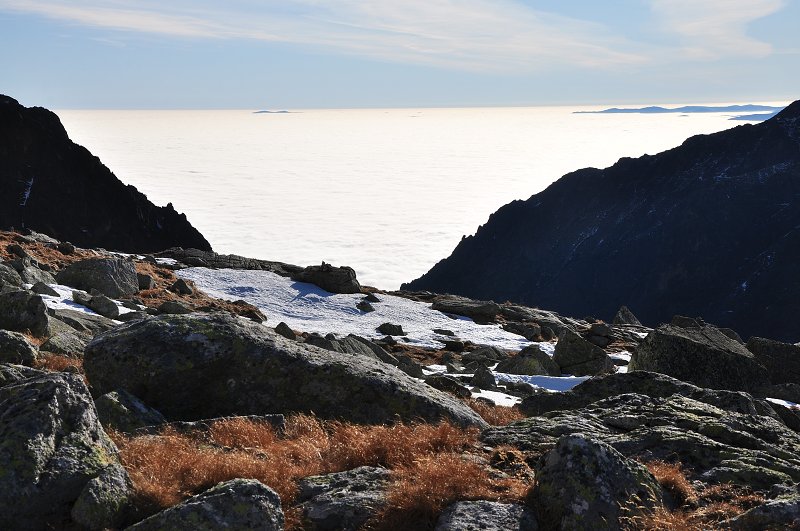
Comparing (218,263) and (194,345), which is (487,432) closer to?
(194,345)

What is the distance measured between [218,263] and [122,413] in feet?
171

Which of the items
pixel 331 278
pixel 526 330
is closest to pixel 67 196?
pixel 331 278

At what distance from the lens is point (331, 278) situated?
166 ft

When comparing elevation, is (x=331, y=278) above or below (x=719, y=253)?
above

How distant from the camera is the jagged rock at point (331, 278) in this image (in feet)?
164

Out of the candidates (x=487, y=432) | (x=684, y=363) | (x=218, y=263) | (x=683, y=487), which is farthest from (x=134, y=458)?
(x=218, y=263)

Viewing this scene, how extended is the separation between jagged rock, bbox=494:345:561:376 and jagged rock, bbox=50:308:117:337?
15.6 m

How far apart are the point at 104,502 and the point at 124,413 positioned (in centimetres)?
289

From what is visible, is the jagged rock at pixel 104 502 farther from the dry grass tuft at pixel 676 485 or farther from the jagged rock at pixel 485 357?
the jagged rock at pixel 485 357

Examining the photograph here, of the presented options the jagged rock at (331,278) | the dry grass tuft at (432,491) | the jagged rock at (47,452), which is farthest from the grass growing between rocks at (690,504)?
the jagged rock at (331,278)

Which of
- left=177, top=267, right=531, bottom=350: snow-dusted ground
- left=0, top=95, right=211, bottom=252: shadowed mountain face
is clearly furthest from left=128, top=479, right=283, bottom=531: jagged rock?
left=0, top=95, right=211, bottom=252: shadowed mountain face

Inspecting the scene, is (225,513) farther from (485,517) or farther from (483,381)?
(483,381)

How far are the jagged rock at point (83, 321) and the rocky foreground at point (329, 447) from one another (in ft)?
17.7

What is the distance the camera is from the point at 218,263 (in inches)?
2325
